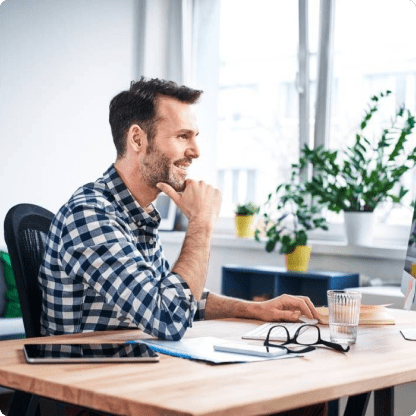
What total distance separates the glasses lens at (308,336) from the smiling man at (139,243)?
137 millimetres

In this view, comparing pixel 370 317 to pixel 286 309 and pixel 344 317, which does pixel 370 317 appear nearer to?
pixel 286 309

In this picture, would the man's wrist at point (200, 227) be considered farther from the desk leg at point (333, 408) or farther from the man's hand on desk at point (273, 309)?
the desk leg at point (333, 408)

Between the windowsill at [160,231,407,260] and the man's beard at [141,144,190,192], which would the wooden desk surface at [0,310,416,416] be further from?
the windowsill at [160,231,407,260]

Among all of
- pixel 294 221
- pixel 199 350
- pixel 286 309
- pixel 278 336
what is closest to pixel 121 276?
pixel 199 350

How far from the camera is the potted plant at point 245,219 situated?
465 centimetres

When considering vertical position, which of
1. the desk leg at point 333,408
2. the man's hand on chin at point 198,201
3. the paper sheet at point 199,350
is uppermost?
the man's hand on chin at point 198,201

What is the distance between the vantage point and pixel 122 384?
113 cm

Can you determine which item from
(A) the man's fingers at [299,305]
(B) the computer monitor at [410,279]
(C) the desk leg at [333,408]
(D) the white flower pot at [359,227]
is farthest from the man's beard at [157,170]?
(D) the white flower pot at [359,227]

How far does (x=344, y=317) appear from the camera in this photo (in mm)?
1664

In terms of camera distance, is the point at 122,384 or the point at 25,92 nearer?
the point at 122,384

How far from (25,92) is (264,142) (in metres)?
1.51

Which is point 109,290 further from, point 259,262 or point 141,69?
point 141,69

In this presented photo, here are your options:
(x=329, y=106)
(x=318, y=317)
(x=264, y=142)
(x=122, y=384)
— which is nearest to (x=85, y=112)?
(x=264, y=142)

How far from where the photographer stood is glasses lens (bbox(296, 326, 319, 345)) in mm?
1640
